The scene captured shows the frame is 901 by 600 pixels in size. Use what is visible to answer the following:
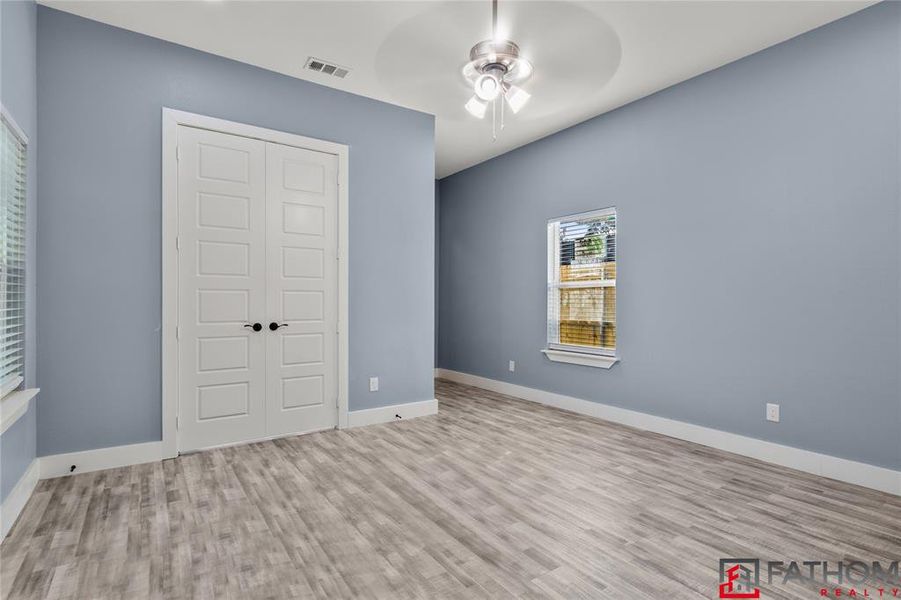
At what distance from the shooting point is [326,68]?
153 inches

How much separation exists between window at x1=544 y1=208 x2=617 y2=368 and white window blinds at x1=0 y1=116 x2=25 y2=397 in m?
4.45

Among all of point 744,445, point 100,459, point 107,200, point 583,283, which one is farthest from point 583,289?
point 100,459

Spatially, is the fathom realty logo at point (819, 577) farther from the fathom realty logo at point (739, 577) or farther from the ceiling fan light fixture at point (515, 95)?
the ceiling fan light fixture at point (515, 95)

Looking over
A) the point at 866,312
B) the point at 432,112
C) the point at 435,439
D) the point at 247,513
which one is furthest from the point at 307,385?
the point at 866,312

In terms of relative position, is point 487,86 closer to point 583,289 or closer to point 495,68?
point 495,68

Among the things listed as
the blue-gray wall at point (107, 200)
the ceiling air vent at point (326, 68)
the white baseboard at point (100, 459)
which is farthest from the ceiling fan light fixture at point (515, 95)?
the white baseboard at point (100, 459)

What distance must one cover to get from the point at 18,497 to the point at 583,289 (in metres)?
4.66

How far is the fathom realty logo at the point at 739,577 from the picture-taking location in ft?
6.21

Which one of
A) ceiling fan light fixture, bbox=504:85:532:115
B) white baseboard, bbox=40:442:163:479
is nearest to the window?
ceiling fan light fixture, bbox=504:85:532:115

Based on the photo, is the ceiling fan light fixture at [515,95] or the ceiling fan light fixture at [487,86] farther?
the ceiling fan light fixture at [515,95]

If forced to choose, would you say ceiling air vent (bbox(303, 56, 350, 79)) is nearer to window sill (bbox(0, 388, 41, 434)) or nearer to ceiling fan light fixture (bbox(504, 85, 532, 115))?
ceiling fan light fixture (bbox(504, 85, 532, 115))

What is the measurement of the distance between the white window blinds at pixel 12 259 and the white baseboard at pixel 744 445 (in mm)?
4466

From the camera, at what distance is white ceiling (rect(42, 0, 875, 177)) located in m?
3.03

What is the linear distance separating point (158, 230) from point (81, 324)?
0.81 meters
